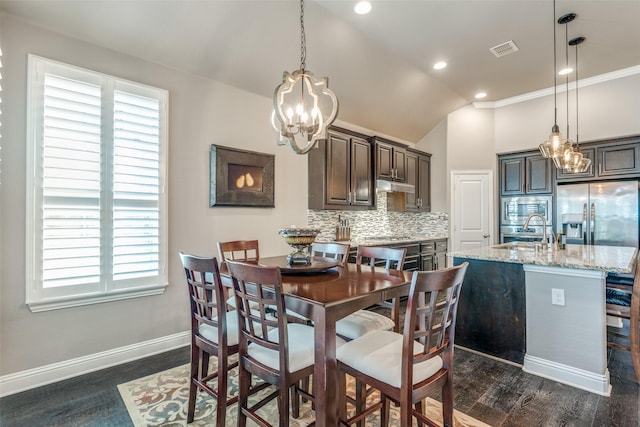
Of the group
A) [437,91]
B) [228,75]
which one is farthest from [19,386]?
[437,91]

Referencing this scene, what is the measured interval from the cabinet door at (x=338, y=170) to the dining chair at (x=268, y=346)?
265 cm

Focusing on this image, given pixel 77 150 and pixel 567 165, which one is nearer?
pixel 77 150

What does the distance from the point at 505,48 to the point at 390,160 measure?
81.3 inches

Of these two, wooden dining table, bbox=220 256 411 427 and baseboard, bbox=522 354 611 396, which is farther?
baseboard, bbox=522 354 611 396

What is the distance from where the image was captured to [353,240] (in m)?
5.05

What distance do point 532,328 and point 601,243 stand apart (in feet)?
9.97

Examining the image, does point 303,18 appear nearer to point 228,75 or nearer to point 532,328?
point 228,75

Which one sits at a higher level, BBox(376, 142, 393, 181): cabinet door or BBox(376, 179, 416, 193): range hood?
BBox(376, 142, 393, 181): cabinet door

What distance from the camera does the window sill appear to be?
2380mm

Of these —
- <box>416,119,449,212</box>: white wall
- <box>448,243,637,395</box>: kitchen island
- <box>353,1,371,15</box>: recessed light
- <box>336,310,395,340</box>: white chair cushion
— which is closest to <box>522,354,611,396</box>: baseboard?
<box>448,243,637,395</box>: kitchen island

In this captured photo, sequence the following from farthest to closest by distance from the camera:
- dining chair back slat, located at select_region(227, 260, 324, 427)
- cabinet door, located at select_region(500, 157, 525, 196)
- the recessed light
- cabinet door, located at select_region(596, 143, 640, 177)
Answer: cabinet door, located at select_region(500, 157, 525, 196)
cabinet door, located at select_region(596, 143, 640, 177)
the recessed light
dining chair back slat, located at select_region(227, 260, 324, 427)

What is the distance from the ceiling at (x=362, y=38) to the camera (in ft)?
8.45

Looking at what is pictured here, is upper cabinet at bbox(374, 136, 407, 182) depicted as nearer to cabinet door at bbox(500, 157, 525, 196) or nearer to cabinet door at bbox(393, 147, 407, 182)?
cabinet door at bbox(393, 147, 407, 182)

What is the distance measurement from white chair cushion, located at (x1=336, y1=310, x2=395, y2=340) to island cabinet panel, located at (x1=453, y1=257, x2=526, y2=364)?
136cm
